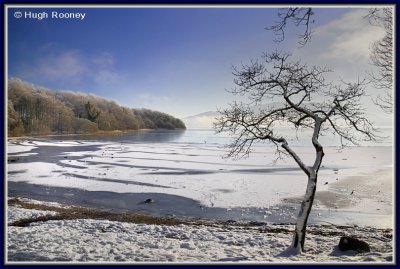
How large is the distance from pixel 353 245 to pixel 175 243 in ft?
17.6

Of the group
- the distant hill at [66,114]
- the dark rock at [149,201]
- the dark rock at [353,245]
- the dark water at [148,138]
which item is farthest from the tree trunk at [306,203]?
the dark water at [148,138]

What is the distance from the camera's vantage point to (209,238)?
11.6 m

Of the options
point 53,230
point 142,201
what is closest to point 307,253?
point 53,230

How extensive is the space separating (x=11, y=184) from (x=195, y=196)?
13345 mm

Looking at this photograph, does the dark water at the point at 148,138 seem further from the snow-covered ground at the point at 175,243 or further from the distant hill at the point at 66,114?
the snow-covered ground at the point at 175,243

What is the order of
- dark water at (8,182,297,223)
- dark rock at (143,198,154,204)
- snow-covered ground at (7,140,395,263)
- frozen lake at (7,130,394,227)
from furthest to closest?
dark rock at (143,198,154,204), frozen lake at (7,130,394,227), dark water at (8,182,297,223), snow-covered ground at (7,140,395,263)

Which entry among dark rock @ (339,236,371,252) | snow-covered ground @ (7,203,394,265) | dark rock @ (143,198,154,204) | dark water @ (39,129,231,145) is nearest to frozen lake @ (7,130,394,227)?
dark rock @ (143,198,154,204)

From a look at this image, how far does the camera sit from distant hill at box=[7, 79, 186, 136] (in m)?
35.7

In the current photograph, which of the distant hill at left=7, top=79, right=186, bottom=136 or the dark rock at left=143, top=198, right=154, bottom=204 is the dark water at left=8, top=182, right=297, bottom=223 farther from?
the distant hill at left=7, top=79, right=186, bottom=136

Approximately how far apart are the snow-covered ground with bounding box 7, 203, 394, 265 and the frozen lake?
10.5 feet

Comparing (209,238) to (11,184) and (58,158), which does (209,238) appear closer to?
(11,184)

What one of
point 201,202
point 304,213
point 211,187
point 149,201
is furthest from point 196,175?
point 304,213

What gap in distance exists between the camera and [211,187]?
22328 millimetres
